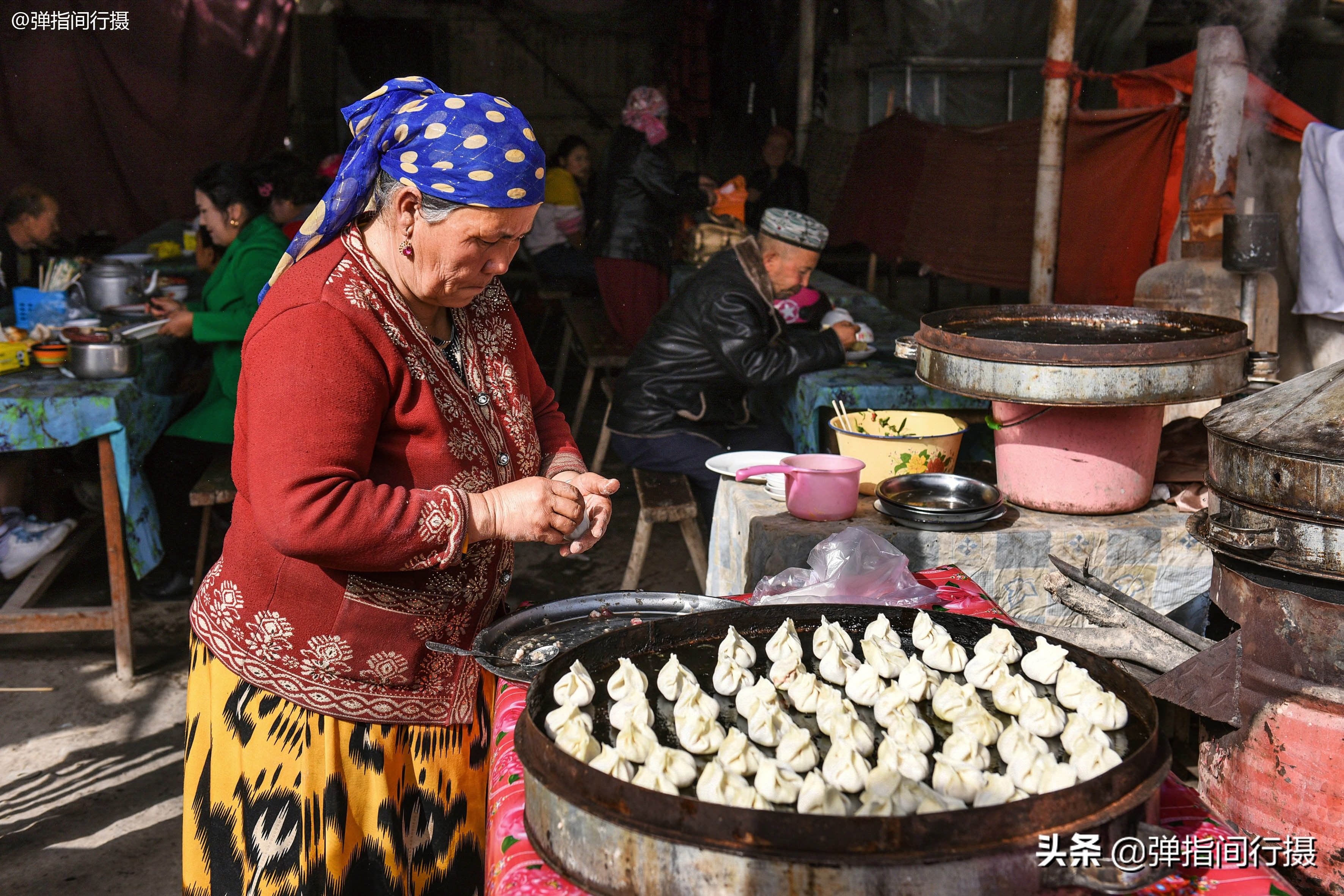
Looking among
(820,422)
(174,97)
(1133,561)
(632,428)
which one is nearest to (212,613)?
(1133,561)

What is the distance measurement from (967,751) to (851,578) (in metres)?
0.71

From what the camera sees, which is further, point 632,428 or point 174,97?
point 174,97

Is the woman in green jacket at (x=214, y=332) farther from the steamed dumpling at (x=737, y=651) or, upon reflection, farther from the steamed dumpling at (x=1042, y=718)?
the steamed dumpling at (x=1042, y=718)

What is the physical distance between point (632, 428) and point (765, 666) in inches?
110

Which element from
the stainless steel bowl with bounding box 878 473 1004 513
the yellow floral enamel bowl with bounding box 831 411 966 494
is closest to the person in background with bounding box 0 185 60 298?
the yellow floral enamel bowl with bounding box 831 411 966 494

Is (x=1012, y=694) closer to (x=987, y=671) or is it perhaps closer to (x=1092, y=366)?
(x=987, y=671)

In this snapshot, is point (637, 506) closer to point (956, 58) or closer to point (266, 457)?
point (266, 457)

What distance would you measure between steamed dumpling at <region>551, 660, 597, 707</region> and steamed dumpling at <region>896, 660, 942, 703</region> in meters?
0.49

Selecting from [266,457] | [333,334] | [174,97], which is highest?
[174,97]

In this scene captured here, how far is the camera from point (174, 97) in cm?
886

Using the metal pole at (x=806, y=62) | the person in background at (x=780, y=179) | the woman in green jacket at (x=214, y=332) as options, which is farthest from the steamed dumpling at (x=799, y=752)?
the metal pole at (x=806, y=62)

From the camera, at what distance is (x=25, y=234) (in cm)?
573

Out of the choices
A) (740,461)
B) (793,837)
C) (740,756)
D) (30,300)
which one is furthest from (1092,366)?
(30,300)

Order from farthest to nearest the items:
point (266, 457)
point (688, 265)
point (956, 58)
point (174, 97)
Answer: point (956, 58) < point (174, 97) < point (688, 265) < point (266, 457)
